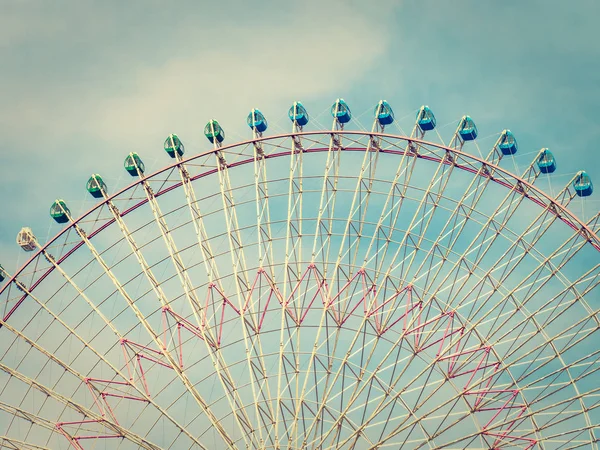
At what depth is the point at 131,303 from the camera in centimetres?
5544

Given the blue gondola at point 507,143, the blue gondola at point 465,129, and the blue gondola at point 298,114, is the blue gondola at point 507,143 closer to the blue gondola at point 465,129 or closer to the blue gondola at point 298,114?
the blue gondola at point 465,129

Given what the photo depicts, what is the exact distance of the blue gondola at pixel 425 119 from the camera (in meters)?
57.2

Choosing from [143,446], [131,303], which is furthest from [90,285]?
[143,446]

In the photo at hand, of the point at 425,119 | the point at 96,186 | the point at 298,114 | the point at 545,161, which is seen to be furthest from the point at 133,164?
the point at 545,161

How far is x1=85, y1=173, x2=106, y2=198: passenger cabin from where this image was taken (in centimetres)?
5997

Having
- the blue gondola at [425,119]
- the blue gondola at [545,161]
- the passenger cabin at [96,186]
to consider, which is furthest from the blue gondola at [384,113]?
the passenger cabin at [96,186]

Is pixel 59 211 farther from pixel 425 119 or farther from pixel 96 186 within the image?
pixel 425 119

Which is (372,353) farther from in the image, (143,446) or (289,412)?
(143,446)

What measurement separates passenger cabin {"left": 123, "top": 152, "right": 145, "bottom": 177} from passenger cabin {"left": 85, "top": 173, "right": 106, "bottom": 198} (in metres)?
1.94

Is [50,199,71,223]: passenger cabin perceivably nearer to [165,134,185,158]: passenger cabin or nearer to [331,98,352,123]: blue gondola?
[165,134,185,158]: passenger cabin

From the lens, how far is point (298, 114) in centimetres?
5859

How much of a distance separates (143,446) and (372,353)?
14.9m

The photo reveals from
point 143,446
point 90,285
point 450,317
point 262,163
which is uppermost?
point 262,163

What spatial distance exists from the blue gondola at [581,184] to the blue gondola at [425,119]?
31.7 feet
